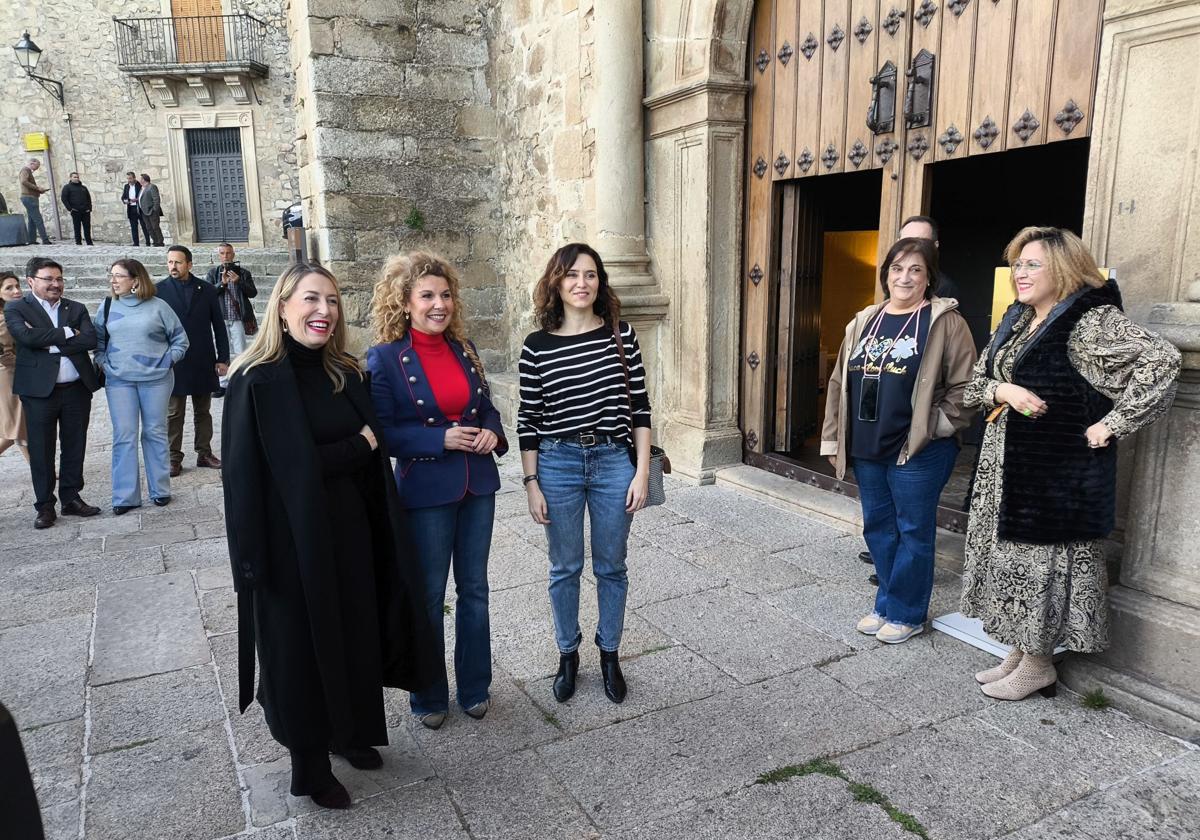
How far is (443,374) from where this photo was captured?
2613 mm

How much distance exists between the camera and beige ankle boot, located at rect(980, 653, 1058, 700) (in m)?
2.85

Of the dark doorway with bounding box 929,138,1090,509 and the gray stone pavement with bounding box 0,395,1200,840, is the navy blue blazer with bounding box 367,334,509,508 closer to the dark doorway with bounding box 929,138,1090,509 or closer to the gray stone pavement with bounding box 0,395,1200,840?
the gray stone pavement with bounding box 0,395,1200,840

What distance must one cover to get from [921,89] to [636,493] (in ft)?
9.28

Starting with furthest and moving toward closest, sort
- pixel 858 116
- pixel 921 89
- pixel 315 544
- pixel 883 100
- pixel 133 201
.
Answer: pixel 133 201, pixel 858 116, pixel 883 100, pixel 921 89, pixel 315 544

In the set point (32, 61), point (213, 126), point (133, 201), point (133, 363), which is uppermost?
point (32, 61)

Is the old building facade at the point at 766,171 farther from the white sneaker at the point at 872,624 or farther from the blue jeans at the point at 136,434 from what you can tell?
the blue jeans at the point at 136,434

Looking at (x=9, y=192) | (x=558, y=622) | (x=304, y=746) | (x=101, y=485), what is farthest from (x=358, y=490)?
(x=9, y=192)

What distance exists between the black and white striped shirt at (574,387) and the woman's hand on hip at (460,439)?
0.20 metres

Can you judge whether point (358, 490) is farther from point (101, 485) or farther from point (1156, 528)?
point (101, 485)

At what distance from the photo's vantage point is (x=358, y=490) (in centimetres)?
238

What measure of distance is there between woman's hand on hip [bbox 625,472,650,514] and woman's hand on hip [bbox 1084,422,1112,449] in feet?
4.58

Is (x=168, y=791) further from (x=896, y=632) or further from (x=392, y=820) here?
(x=896, y=632)

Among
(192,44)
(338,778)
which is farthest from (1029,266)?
(192,44)

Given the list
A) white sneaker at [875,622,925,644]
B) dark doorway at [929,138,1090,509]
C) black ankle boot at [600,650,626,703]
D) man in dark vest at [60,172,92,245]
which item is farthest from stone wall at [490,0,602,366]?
man in dark vest at [60,172,92,245]
